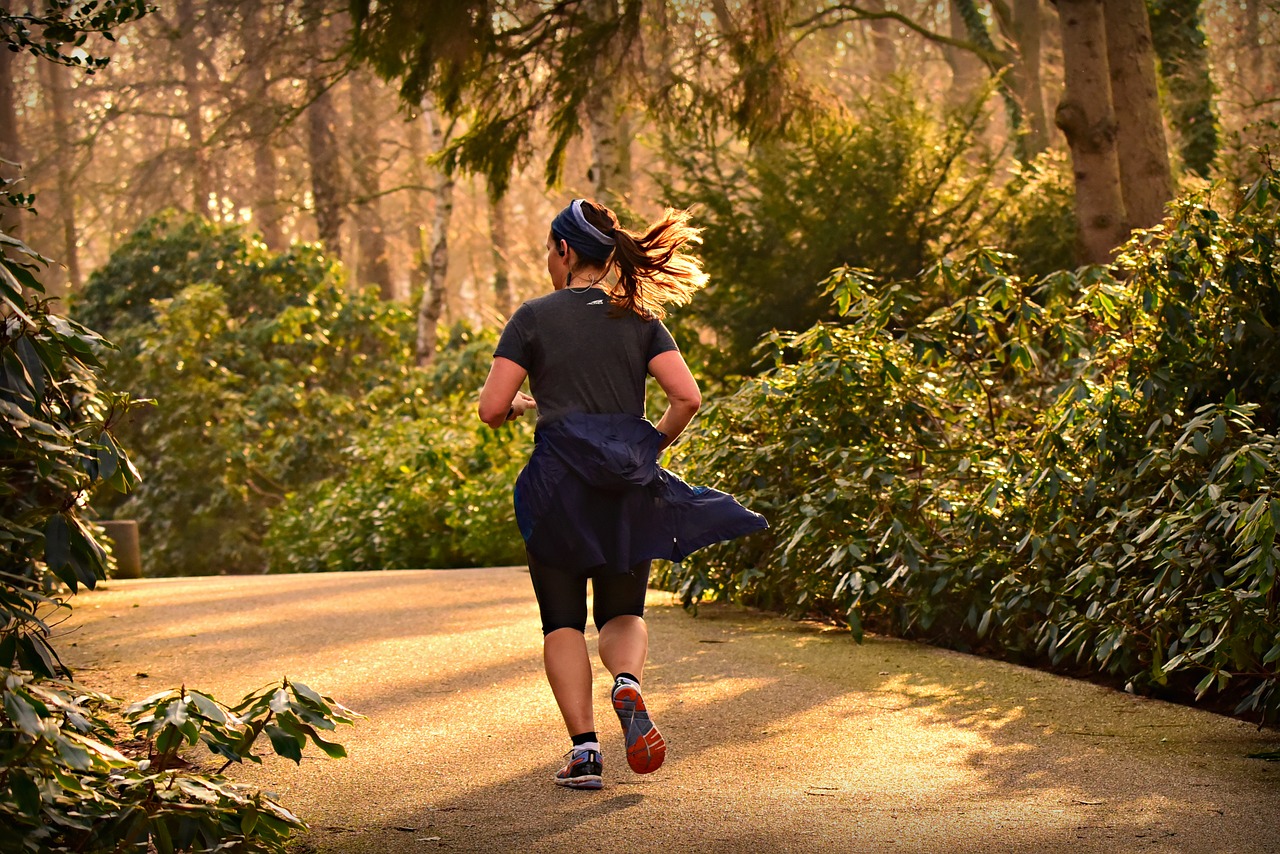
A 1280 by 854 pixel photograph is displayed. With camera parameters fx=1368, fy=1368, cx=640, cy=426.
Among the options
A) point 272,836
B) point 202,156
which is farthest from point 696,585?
point 202,156

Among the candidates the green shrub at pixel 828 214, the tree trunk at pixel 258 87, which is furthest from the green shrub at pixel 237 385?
the green shrub at pixel 828 214

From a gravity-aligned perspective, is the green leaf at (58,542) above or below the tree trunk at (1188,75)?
below

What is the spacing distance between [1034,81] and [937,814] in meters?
15.0

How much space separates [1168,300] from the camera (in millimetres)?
5660

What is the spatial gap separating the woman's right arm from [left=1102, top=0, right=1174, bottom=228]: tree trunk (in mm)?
7043

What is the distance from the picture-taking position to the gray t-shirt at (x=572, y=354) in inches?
160

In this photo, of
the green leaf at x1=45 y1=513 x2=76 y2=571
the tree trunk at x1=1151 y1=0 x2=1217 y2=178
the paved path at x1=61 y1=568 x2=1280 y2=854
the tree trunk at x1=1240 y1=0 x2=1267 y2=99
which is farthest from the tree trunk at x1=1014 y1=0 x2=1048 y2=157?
the green leaf at x1=45 y1=513 x2=76 y2=571

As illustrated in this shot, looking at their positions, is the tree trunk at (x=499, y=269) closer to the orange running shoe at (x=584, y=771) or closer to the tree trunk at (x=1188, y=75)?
the tree trunk at (x=1188, y=75)

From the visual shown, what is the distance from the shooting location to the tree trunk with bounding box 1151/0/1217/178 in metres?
13.8

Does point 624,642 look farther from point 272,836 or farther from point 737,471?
point 737,471

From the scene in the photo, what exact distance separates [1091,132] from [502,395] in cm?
702

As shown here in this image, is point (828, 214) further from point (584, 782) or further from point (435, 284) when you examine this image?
point (435, 284)

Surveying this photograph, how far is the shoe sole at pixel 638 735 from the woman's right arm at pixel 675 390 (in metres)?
0.78

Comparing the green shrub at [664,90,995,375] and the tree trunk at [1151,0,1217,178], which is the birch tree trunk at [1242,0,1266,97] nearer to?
the tree trunk at [1151,0,1217,178]
